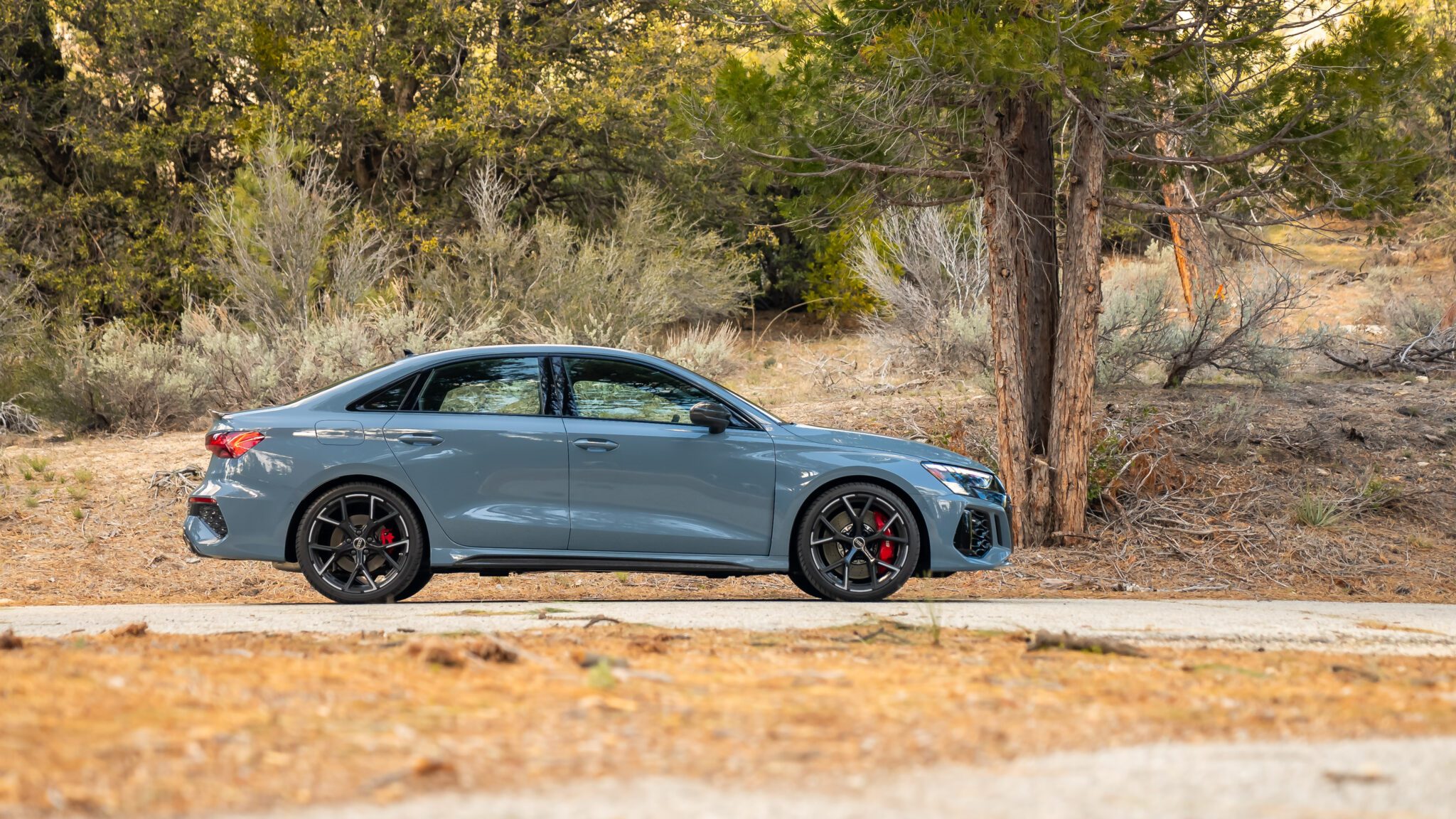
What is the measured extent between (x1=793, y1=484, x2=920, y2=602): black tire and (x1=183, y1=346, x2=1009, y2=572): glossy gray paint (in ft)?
0.33

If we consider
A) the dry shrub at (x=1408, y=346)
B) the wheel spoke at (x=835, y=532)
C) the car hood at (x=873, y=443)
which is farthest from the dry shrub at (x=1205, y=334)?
the wheel spoke at (x=835, y=532)

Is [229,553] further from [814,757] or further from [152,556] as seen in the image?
[814,757]

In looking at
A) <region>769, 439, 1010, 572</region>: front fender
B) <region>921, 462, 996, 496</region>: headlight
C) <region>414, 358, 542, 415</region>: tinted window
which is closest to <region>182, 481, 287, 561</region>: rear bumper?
<region>414, 358, 542, 415</region>: tinted window

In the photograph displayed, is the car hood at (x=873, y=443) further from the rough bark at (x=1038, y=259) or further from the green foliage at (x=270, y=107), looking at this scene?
the green foliage at (x=270, y=107)

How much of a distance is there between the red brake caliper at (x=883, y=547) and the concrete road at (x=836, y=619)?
296 mm

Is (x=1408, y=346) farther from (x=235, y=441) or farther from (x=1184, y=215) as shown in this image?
(x=235, y=441)

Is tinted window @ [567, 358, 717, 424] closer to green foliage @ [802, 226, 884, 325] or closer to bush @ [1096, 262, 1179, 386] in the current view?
bush @ [1096, 262, 1179, 386]

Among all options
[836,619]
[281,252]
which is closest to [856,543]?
[836,619]

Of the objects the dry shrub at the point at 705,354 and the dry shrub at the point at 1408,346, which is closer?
the dry shrub at the point at 1408,346

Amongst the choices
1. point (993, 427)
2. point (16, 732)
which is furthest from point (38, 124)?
point (16, 732)

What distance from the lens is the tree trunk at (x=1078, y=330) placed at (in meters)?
12.0

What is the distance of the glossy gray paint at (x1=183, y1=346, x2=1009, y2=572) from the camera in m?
8.51

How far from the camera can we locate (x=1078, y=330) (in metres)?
12.3

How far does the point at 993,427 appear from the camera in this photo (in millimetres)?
14992
